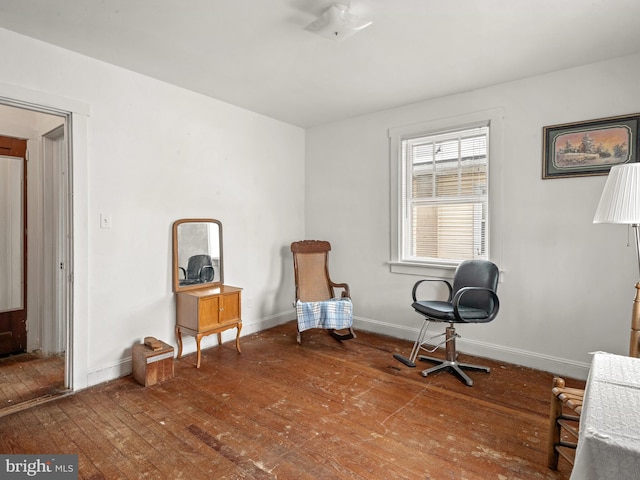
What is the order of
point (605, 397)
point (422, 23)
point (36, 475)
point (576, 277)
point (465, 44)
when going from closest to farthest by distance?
1. point (605, 397)
2. point (36, 475)
3. point (422, 23)
4. point (465, 44)
5. point (576, 277)

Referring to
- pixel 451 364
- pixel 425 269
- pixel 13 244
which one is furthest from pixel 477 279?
pixel 13 244

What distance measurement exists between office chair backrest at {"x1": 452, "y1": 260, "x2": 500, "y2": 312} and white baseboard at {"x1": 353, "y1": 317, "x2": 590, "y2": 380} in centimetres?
53

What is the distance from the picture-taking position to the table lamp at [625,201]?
179 cm

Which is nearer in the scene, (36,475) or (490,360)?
(36,475)

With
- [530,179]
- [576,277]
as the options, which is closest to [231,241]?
[530,179]

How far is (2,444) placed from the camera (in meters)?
1.99

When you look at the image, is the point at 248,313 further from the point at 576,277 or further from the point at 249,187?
the point at 576,277

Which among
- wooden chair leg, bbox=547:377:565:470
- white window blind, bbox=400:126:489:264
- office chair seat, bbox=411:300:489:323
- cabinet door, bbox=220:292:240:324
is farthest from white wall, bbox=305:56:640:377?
cabinet door, bbox=220:292:240:324

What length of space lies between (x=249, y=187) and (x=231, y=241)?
0.65 metres

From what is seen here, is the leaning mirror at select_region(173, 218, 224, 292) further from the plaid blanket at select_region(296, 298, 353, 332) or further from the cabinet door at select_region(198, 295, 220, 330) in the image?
the plaid blanket at select_region(296, 298, 353, 332)

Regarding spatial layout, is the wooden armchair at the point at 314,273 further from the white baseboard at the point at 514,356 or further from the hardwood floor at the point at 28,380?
the hardwood floor at the point at 28,380

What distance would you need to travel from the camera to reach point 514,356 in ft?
10.5

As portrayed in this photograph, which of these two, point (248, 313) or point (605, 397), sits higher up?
point (605, 397)

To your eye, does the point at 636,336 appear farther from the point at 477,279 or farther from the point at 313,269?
the point at 313,269
